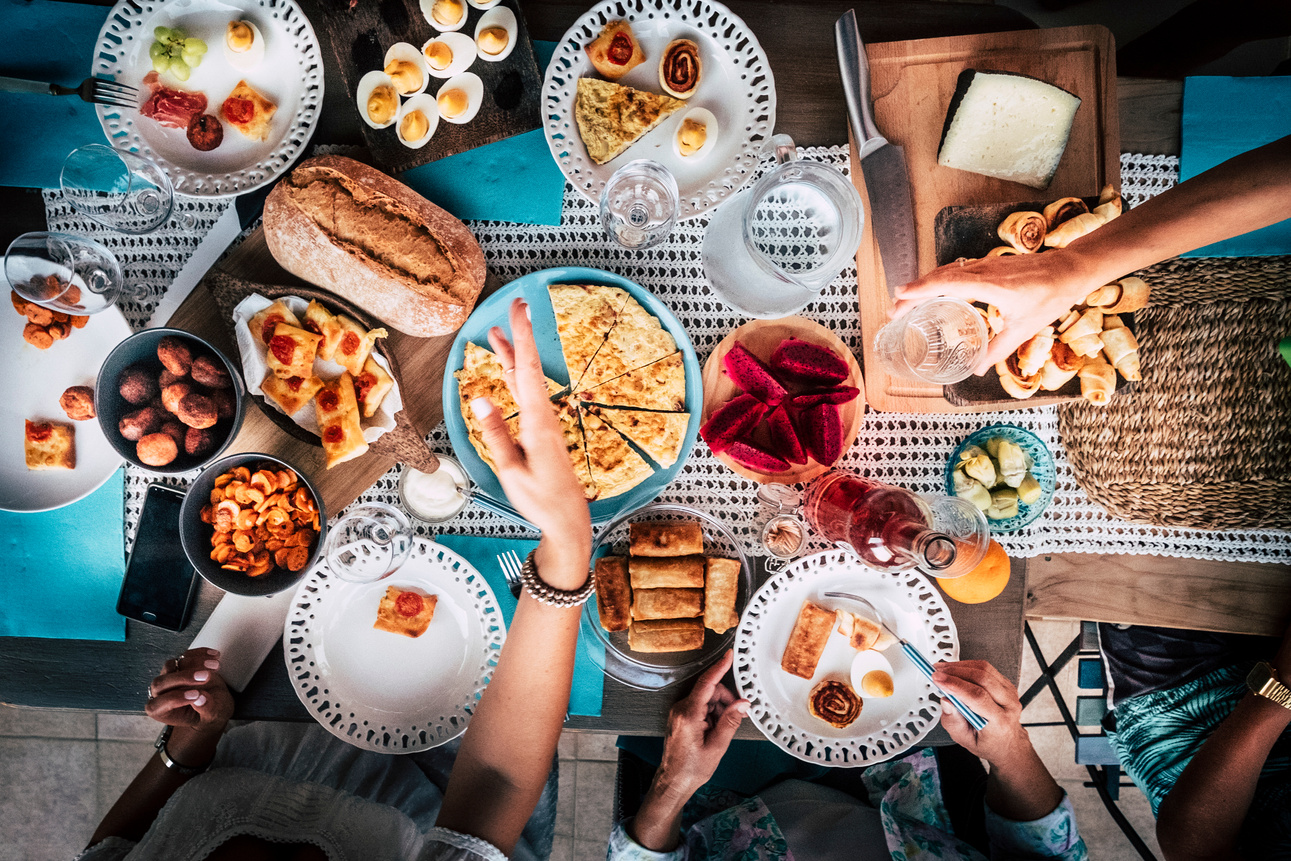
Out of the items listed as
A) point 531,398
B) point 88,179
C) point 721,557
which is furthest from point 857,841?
point 88,179

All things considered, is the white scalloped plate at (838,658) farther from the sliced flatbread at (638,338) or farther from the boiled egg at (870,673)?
the sliced flatbread at (638,338)

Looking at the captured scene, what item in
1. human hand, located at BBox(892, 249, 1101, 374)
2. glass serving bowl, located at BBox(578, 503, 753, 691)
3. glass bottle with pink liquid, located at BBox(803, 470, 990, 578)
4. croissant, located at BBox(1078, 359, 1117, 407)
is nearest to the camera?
glass bottle with pink liquid, located at BBox(803, 470, 990, 578)

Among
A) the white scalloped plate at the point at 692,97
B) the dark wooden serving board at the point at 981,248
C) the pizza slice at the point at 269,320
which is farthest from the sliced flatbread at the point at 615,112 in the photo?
the pizza slice at the point at 269,320

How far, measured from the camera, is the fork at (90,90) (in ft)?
6.68

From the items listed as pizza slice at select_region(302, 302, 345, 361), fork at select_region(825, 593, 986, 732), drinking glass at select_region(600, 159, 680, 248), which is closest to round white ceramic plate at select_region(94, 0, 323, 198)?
pizza slice at select_region(302, 302, 345, 361)

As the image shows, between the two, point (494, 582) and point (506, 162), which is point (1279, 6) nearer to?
point (506, 162)

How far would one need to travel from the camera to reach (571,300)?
2.15 meters

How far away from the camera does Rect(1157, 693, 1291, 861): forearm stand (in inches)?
84.2

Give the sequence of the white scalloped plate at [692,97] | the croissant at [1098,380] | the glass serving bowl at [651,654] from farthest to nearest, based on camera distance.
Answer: the glass serving bowl at [651,654], the white scalloped plate at [692,97], the croissant at [1098,380]

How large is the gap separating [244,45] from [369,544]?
5.36 ft

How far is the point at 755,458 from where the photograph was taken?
2078 mm

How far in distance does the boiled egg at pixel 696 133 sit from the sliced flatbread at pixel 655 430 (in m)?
0.84

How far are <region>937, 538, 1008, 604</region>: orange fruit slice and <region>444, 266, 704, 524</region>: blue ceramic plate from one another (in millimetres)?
971

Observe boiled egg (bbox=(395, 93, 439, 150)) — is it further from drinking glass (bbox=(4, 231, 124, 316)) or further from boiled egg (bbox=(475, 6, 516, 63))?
drinking glass (bbox=(4, 231, 124, 316))
